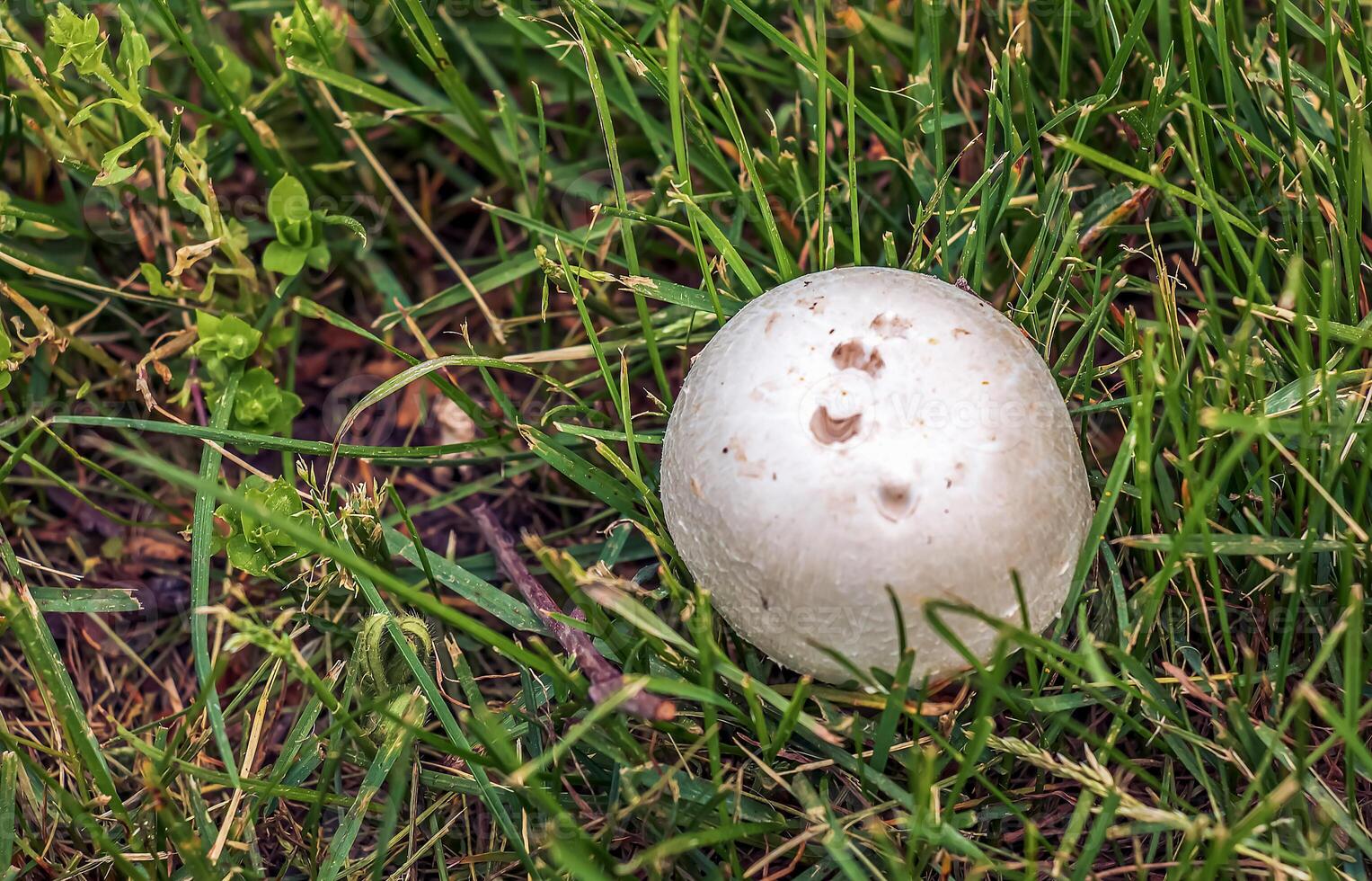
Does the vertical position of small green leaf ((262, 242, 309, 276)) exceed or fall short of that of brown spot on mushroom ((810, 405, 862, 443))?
it exceeds it

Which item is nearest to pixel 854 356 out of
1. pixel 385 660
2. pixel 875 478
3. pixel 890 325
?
pixel 890 325

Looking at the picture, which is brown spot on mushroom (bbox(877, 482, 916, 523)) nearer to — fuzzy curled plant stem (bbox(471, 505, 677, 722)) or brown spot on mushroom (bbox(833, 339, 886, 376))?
brown spot on mushroom (bbox(833, 339, 886, 376))

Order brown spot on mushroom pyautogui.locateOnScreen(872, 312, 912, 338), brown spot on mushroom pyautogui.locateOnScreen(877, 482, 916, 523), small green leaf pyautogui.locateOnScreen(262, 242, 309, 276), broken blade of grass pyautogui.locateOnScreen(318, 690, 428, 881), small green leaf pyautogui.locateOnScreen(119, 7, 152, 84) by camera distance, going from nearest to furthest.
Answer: brown spot on mushroom pyautogui.locateOnScreen(877, 482, 916, 523) → brown spot on mushroom pyautogui.locateOnScreen(872, 312, 912, 338) → broken blade of grass pyautogui.locateOnScreen(318, 690, 428, 881) → small green leaf pyautogui.locateOnScreen(119, 7, 152, 84) → small green leaf pyautogui.locateOnScreen(262, 242, 309, 276)

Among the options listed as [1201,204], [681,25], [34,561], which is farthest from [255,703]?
[1201,204]

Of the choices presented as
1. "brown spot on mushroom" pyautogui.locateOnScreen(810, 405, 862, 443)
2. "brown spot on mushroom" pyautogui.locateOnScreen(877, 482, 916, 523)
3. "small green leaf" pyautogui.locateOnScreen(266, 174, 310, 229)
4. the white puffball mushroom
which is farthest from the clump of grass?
"brown spot on mushroom" pyautogui.locateOnScreen(810, 405, 862, 443)

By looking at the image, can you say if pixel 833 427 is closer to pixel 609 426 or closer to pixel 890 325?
pixel 890 325

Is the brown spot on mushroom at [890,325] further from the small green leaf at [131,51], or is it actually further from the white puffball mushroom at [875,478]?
the small green leaf at [131,51]
